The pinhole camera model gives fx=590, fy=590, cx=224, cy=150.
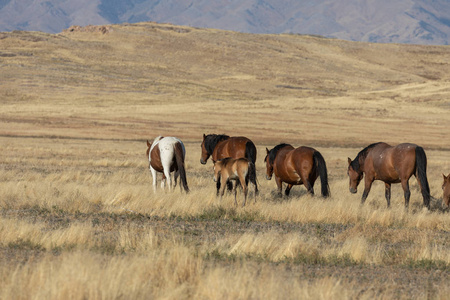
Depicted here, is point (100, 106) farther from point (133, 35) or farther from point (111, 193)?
point (133, 35)

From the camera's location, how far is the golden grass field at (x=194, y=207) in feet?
22.9

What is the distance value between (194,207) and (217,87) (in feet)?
317

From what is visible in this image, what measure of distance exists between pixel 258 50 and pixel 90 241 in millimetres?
152964

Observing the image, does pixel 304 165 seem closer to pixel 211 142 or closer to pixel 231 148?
pixel 231 148

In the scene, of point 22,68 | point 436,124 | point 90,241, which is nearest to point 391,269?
point 90,241

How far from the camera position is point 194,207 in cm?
1278

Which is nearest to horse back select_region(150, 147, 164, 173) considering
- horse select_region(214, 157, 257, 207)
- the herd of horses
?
the herd of horses

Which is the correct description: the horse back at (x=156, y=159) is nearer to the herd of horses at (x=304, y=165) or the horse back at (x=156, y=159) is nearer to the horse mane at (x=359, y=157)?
the herd of horses at (x=304, y=165)

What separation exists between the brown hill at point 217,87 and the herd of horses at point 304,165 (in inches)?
1092

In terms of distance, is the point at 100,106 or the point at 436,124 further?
the point at 100,106

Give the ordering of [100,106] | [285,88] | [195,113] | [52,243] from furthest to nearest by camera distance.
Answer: [285,88]
[100,106]
[195,113]
[52,243]

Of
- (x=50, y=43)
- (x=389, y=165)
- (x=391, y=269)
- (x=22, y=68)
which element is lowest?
(x=391, y=269)

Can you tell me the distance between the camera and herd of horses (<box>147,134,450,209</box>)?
13.6 m

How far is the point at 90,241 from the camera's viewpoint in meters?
9.07
